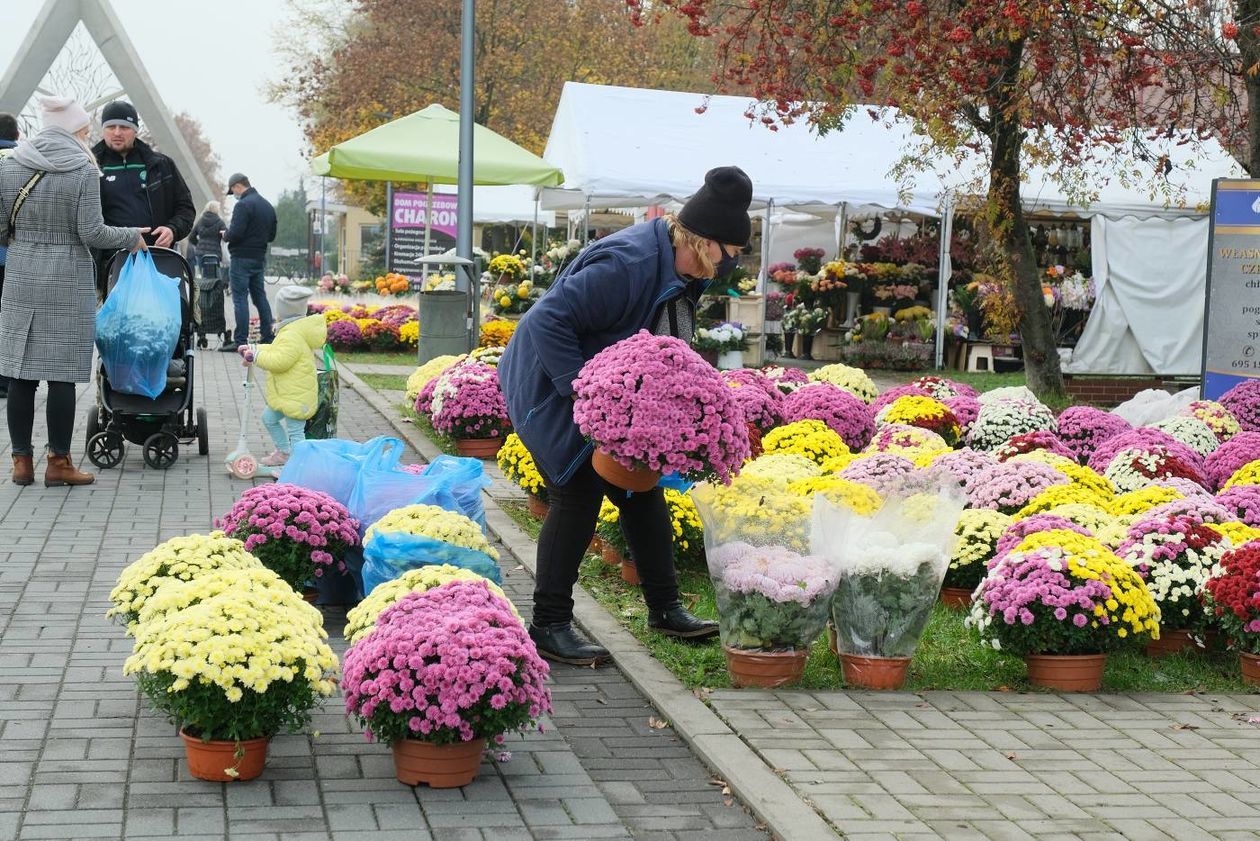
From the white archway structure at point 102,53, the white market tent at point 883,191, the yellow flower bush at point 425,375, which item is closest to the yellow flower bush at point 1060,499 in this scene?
the yellow flower bush at point 425,375

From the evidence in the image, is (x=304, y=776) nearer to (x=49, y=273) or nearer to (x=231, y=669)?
(x=231, y=669)

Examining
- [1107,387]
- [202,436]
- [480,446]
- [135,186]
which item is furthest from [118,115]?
[1107,387]

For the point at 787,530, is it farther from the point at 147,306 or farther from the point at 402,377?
the point at 402,377

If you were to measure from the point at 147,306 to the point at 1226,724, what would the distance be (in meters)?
6.53

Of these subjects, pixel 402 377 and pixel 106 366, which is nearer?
pixel 106 366

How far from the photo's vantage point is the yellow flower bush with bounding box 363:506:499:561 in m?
5.79

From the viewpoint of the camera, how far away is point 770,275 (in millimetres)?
22203

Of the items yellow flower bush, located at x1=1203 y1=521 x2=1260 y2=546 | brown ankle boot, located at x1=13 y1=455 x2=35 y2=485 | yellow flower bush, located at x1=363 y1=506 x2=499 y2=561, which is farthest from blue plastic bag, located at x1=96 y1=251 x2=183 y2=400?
yellow flower bush, located at x1=1203 y1=521 x2=1260 y2=546

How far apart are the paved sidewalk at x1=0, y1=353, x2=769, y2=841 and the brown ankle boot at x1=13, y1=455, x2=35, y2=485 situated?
276cm

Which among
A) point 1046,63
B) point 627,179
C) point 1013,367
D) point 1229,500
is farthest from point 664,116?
point 1229,500

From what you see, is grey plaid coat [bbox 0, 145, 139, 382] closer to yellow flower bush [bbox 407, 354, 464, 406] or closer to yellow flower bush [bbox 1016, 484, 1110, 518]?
yellow flower bush [bbox 407, 354, 464, 406]

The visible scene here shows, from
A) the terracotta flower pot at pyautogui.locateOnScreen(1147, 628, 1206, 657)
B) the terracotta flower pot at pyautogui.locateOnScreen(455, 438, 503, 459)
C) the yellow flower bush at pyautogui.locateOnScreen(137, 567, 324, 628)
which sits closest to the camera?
the yellow flower bush at pyautogui.locateOnScreen(137, 567, 324, 628)

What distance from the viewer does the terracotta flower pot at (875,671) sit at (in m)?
5.29

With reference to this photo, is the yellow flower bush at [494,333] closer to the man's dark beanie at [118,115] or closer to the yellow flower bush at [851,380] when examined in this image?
the yellow flower bush at [851,380]
